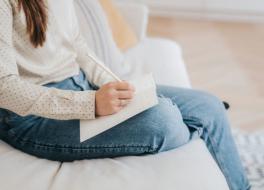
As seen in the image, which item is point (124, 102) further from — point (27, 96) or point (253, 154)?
point (253, 154)

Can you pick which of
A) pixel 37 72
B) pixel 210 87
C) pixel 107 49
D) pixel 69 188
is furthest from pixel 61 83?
pixel 210 87

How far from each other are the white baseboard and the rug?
4.93 ft

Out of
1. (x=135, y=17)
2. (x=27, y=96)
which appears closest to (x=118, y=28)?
(x=135, y=17)

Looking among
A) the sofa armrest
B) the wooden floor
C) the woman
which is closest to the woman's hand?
the woman

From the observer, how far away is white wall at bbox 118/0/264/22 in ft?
10.1

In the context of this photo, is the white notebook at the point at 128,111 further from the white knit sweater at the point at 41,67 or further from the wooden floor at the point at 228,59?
the wooden floor at the point at 228,59

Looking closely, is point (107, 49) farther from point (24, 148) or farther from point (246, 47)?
point (246, 47)

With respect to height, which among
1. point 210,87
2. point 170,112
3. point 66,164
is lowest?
point 210,87

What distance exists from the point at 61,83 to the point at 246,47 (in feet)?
6.13

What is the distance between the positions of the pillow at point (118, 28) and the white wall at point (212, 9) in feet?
4.93

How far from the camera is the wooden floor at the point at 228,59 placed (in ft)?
6.75

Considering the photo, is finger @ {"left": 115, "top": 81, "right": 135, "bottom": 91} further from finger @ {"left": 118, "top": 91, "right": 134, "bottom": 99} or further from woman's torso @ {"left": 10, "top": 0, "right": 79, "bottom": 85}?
woman's torso @ {"left": 10, "top": 0, "right": 79, "bottom": 85}

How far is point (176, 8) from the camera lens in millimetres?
3154

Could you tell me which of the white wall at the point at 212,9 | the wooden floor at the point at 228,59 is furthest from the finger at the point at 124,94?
the white wall at the point at 212,9
